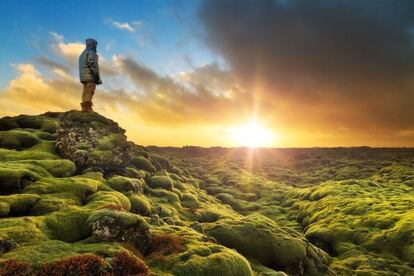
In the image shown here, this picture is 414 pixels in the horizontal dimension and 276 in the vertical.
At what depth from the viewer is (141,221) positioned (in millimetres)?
19750

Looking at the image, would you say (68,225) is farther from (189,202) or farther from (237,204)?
(237,204)

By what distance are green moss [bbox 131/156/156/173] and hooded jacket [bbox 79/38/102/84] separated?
51.7 feet

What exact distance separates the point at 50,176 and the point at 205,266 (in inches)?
747

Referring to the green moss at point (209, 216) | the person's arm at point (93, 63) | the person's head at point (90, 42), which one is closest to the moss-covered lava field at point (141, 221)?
the green moss at point (209, 216)

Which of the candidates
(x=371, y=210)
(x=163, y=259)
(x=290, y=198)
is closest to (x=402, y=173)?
(x=290, y=198)

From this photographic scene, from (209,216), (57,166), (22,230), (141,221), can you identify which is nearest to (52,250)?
(22,230)

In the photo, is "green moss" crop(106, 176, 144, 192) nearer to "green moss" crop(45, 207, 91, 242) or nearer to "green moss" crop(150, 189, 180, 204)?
"green moss" crop(150, 189, 180, 204)

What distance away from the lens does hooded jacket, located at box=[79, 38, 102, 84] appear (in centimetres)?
4178

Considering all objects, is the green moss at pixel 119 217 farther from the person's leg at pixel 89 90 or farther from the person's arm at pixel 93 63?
the person's arm at pixel 93 63

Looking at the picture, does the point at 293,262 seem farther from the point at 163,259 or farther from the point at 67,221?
the point at 67,221

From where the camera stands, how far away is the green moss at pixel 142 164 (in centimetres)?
A: 5330

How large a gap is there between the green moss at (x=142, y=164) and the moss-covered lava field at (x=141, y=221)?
8.1 inches

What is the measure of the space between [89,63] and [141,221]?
28523 mm

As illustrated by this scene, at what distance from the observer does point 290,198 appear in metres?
79.8
